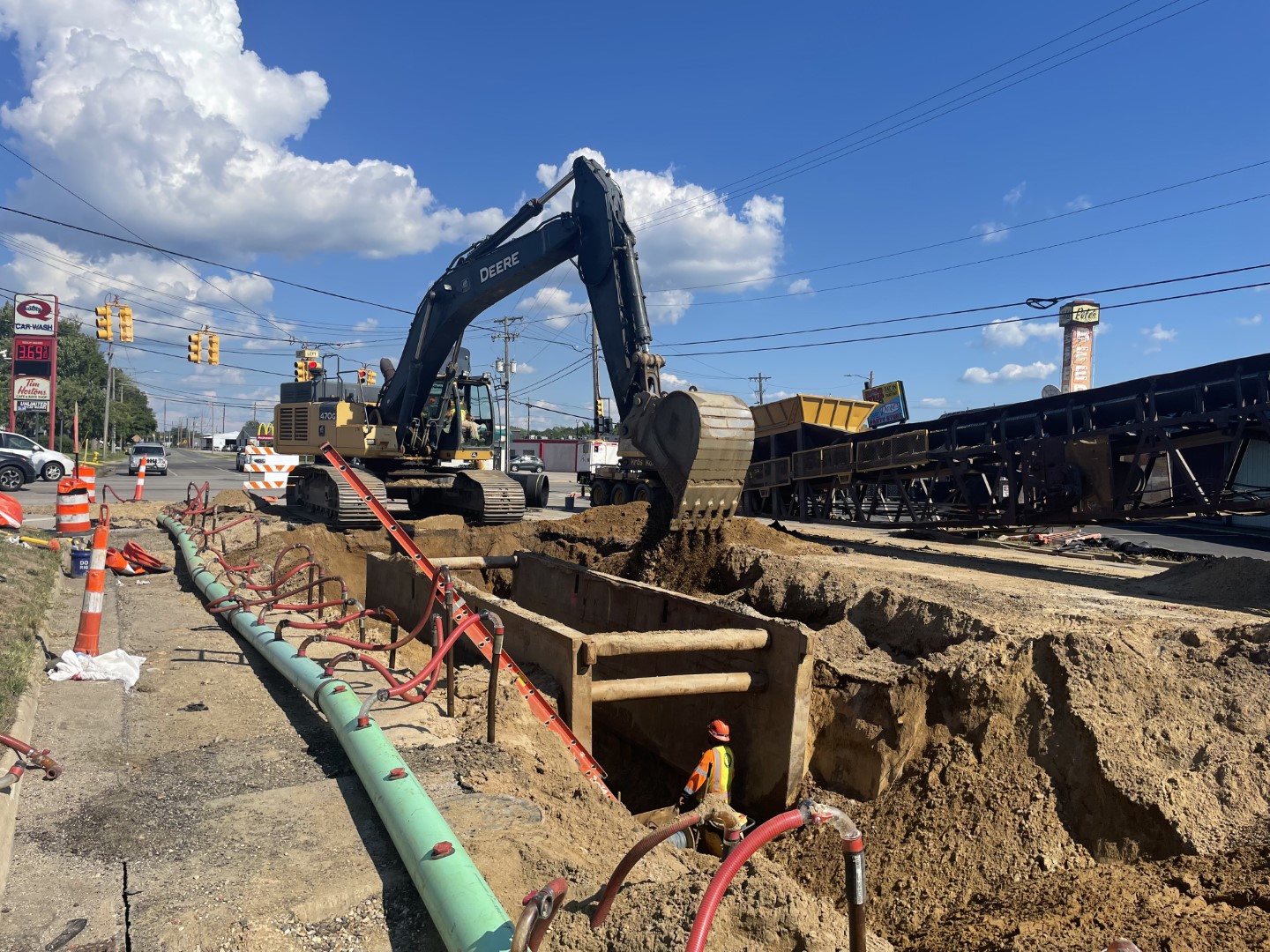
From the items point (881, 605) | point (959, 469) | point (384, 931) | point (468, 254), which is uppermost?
point (468, 254)

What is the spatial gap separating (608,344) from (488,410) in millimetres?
7063

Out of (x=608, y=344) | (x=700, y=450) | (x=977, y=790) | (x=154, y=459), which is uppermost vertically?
(x=608, y=344)

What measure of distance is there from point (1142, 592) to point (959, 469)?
18.0 ft

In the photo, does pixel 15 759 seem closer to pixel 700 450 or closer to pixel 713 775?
pixel 713 775

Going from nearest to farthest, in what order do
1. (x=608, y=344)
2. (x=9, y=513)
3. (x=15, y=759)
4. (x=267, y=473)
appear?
(x=15, y=759) < (x=9, y=513) < (x=608, y=344) < (x=267, y=473)

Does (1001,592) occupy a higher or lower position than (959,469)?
lower

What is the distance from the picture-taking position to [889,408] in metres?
32.9

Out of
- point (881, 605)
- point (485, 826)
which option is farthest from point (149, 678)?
point (881, 605)

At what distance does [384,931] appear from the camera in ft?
9.44

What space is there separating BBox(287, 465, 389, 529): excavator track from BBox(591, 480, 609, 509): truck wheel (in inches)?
354

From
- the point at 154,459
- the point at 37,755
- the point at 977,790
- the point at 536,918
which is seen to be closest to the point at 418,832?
the point at 536,918

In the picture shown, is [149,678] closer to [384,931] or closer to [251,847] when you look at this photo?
[251,847]

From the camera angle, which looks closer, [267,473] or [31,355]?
[267,473]

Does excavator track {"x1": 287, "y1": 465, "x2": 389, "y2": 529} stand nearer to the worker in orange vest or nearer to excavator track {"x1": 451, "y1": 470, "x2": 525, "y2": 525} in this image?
excavator track {"x1": 451, "y1": 470, "x2": 525, "y2": 525}
